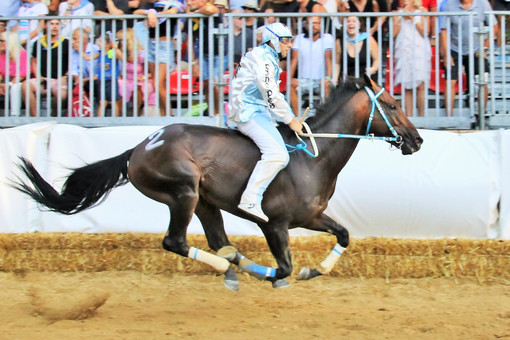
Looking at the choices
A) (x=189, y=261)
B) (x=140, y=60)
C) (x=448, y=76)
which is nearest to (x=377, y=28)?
(x=448, y=76)

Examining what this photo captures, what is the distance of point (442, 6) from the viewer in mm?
8492

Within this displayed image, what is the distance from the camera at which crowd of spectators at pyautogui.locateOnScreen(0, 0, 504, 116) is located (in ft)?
25.5

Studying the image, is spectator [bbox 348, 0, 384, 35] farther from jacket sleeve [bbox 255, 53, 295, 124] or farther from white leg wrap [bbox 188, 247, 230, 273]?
white leg wrap [bbox 188, 247, 230, 273]

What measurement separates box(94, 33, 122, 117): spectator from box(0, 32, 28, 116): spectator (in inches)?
35.4

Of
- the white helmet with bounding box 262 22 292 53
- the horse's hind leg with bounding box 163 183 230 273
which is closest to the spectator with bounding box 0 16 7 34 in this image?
the horse's hind leg with bounding box 163 183 230 273

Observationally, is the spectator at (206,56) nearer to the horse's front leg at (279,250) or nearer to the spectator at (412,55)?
the spectator at (412,55)

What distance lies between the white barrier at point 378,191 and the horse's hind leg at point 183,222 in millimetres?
1664

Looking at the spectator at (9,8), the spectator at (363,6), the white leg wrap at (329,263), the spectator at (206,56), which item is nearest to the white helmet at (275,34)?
the white leg wrap at (329,263)

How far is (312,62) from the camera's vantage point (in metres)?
7.80

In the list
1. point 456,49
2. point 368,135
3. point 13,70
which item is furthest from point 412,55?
point 13,70

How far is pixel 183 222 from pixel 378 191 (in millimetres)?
2456

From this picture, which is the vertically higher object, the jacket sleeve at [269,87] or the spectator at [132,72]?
the spectator at [132,72]

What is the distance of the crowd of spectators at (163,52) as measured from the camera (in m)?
7.77

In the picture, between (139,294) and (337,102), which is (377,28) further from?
(139,294)
